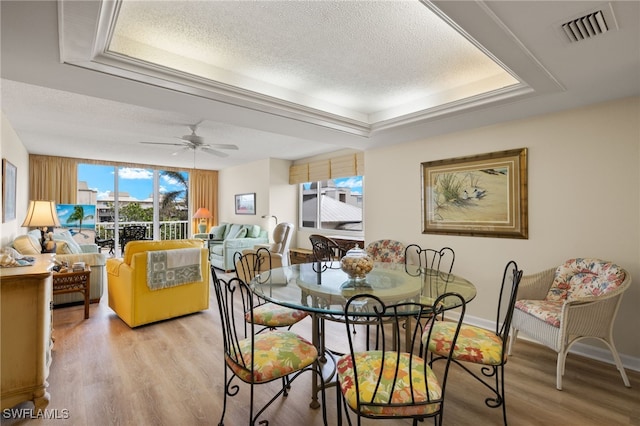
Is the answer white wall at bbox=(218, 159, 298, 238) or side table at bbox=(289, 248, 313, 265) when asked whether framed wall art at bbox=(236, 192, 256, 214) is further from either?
side table at bbox=(289, 248, 313, 265)

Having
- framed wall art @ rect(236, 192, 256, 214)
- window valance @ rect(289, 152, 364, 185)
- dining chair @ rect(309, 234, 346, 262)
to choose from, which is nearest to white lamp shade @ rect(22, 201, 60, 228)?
dining chair @ rect(309, 234, 346, 262)

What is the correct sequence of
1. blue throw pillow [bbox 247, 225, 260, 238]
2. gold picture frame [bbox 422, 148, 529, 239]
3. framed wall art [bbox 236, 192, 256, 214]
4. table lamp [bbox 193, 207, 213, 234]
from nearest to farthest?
1. gold picture frame [bbox 422, 148, 529, 239]
2. blue throw pillow [bbox 247, 225, 260, 238]
3. framed wall art [bbox 236, 192, 256, 214]
4. table lamp [bbox 193, 207, 213, 234]

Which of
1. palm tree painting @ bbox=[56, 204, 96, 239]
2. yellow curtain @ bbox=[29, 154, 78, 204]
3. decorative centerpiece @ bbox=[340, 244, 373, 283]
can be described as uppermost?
yellow curtain @ bbox=[29, 154, 78, 204]

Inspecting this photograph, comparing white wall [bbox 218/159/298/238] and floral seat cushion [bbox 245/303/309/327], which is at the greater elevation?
white wall [bbox 218/159/298/238]

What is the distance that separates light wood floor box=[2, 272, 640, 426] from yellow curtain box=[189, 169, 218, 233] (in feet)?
17.8

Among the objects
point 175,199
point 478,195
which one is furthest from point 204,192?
point 478,195

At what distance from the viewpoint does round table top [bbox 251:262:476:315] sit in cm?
190

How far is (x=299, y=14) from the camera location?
192cm

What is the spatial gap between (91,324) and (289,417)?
2769 mm

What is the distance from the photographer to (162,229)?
809cm

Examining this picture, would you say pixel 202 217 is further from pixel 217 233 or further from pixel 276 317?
pixel 276 317

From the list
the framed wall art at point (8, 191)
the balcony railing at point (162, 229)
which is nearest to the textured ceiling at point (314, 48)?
the framed wall art at point (8, 191)

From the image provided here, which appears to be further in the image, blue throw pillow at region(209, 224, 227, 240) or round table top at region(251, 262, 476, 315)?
blue throw pillow at region(209, 224, 227, 240)

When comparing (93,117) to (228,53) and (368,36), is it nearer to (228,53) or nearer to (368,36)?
(228,53)
